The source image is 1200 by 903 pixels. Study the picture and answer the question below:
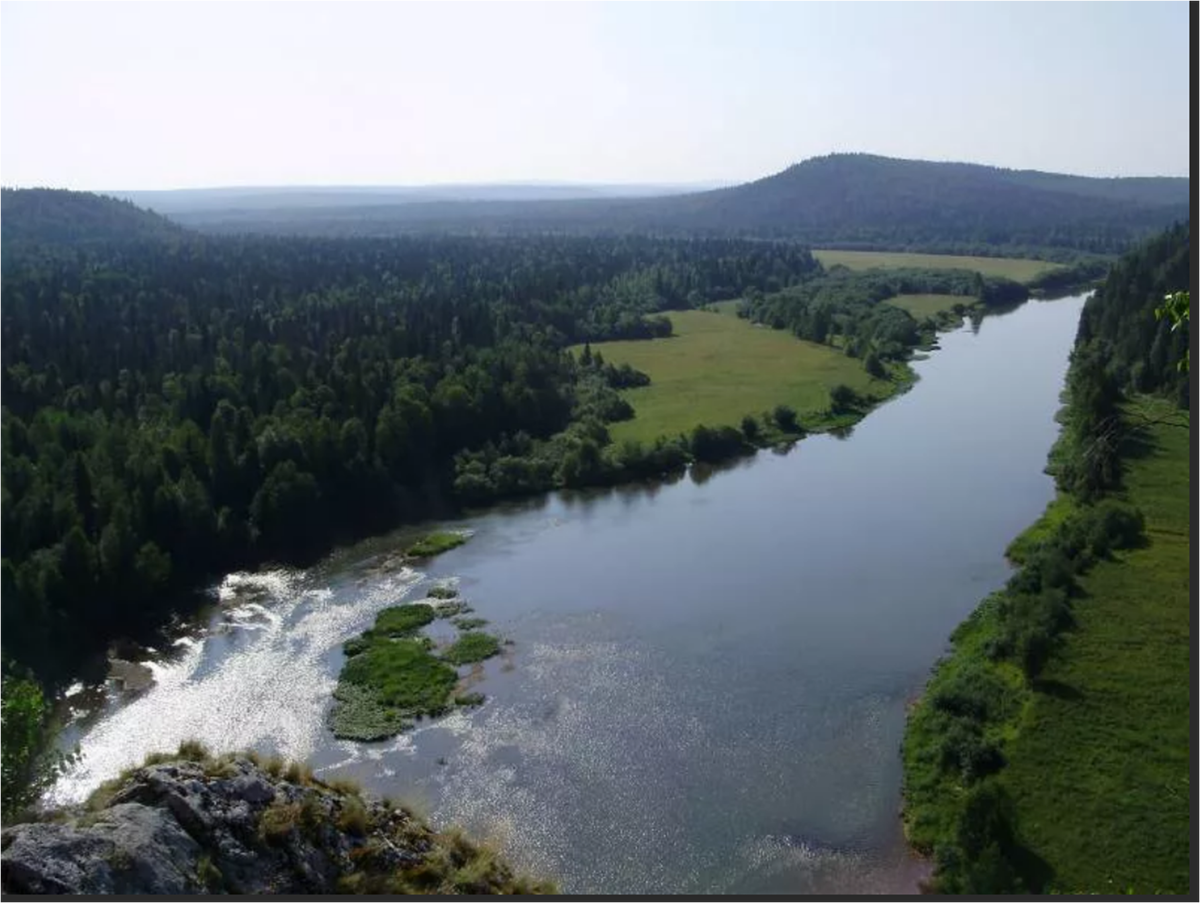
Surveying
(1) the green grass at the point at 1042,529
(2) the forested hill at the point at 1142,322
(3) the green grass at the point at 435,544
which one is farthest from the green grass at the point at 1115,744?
(2) the forested hill at the point at 1142,322

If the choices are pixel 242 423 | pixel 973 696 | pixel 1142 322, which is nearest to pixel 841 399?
pixel 1142 322

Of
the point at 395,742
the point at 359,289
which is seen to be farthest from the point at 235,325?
the point at 395,742

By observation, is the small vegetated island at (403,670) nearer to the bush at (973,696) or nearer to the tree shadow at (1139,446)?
the bush at (973,696)

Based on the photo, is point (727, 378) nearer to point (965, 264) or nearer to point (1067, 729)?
point (1067, 729)

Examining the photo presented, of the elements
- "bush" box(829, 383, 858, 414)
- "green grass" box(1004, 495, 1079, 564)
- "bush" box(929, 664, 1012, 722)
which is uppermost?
"bush" box(829, 383, 858, 414)

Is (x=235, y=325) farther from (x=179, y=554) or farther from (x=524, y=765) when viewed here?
(x=524, y=765)

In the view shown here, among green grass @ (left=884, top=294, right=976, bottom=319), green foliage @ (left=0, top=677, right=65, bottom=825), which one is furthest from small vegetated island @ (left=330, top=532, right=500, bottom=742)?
green grass @ (left=884, top=294, right=976, bottom=319)

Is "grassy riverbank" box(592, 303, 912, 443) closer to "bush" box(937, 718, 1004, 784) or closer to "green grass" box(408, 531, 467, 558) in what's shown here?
"green grass" box(408, 531, 467, 558)

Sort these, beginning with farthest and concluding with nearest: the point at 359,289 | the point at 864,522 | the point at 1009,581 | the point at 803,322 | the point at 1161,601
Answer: the point at 359,289, the point at 803,322, the point at 864,522, the point at 1009,581, the point at 1161,601
